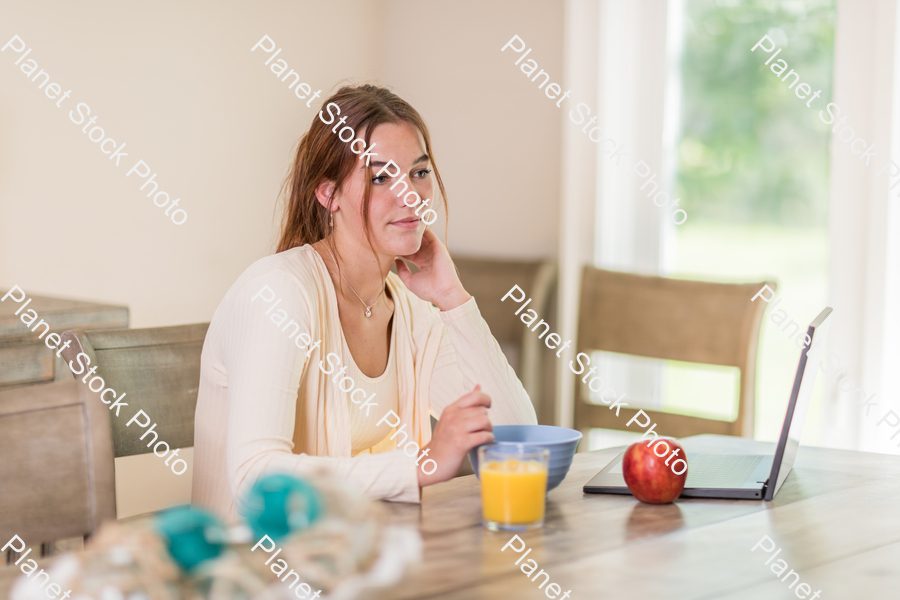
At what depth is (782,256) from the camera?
2.46 metres

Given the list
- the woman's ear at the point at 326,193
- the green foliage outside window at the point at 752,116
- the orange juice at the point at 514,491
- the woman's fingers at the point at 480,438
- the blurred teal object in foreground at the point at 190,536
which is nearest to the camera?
the blurred teal object in foreground at the point at 190,536

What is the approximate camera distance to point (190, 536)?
64 cm

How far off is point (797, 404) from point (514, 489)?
420 mm

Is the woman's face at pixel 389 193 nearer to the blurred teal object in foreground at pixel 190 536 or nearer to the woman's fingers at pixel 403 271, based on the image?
the woman's fingers at pixel 403 271

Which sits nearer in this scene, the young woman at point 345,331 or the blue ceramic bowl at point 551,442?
the blue ceramic bowl at point 551,442

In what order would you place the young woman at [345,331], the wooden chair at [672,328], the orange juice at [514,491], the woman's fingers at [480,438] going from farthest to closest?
the wooden chair at [672,328]
the young woman at [345,331]
the woman's fingers at [480,438]
the orange juice at [514,491]

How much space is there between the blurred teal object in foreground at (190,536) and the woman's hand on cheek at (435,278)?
0.97 meters

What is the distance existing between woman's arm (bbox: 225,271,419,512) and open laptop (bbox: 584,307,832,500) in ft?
0.87

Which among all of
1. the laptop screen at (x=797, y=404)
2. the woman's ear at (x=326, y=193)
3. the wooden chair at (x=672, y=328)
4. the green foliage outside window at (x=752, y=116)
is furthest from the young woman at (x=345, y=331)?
the green foliage outside window at (x=752, y=116)

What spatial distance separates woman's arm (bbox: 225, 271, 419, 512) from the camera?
1104 mm

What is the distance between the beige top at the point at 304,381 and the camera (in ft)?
3.74

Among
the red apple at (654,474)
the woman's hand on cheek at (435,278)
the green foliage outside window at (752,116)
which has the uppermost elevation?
the green foliage outside window at (752,116)

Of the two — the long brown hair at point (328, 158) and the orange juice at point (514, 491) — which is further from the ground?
the long brown hair at point (328, 158)

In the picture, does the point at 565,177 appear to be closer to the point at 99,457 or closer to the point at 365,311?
the point at 365,311
